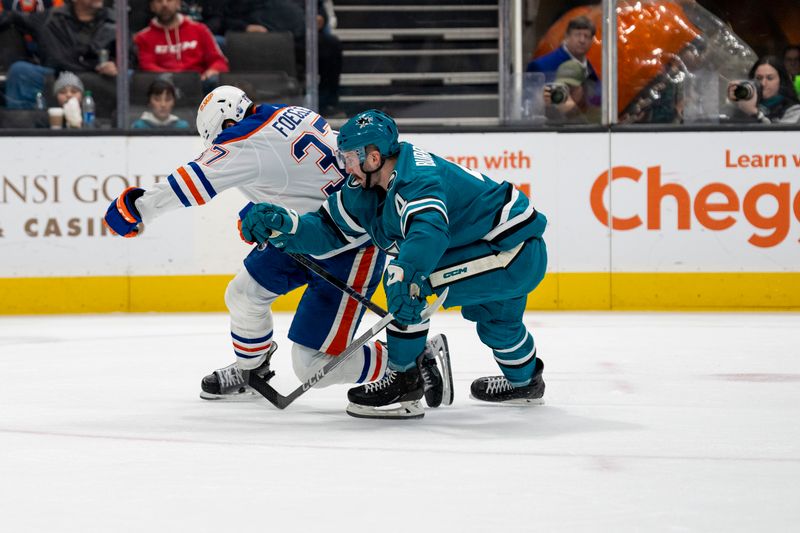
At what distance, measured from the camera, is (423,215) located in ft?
9.97

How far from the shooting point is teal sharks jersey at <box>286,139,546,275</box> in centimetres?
304

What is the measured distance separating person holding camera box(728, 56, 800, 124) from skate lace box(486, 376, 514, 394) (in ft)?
11.7

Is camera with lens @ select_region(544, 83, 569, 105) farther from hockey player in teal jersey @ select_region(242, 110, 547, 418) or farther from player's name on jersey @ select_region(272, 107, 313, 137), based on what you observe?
hockey player in teal jersey @ select_region(242, 110, 547, 418)

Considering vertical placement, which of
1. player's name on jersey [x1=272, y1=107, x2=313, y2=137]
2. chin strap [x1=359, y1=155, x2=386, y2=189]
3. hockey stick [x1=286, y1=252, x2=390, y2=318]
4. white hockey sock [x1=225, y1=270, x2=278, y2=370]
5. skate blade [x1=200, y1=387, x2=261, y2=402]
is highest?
player's name on jersey [x1=272, y1=107, x2=313, y2=137]

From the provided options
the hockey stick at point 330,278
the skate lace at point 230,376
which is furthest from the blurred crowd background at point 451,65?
the hockey stick at point 330,278

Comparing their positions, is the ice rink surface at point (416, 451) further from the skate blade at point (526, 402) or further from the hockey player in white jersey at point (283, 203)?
the hockey player in white jersey at point (283, 203)

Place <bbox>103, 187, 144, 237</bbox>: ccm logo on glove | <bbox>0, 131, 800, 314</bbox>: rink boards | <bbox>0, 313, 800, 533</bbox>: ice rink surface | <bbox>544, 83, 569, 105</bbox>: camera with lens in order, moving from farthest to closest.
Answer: <bbox>544, 83, 569, 105</bbox>: camera with lens < <bbox>0, 131, 800, 314</bbox>: rink boards < <bbox>103, 187, 144, 237</bbox>: ccm logo on glove < <bbox>0, 313, 800, 533</bbox>: ice rink surface

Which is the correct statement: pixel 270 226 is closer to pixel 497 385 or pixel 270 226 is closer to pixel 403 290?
pixel 403 290

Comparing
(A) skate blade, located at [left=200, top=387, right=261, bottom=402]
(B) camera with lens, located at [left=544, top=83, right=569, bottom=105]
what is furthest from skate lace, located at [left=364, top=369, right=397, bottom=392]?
(B) camera with lens, located at [left=544, top=83, right=569, bottom=105]

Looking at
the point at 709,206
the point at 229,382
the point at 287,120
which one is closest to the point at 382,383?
the point at 229,382

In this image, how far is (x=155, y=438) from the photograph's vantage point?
3102 mm

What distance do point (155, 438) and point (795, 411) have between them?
5.98ft

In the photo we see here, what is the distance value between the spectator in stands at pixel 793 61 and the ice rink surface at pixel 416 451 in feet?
7.93

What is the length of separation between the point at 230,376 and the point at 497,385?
855 mm
